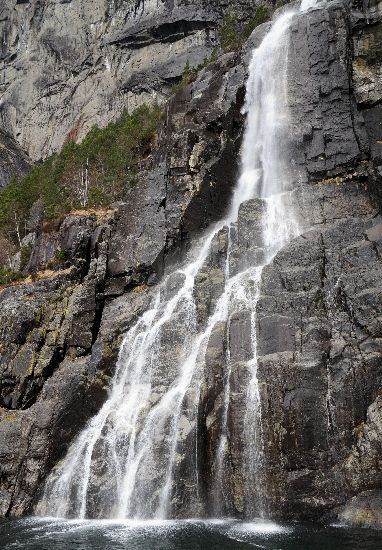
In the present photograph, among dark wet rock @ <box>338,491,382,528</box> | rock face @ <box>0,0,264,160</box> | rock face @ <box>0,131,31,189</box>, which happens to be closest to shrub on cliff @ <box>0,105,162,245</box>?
rock face @ <box>0,0,264,160</box>

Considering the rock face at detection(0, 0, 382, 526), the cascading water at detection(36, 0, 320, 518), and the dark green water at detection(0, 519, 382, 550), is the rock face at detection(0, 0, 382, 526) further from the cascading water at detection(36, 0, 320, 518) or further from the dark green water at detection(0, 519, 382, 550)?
the dark green water at detection(0, 519, 382, 550)

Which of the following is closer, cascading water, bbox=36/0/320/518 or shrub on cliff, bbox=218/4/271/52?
cascading water, bbox=36/0/320/518

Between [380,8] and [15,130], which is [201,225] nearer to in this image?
[380,8]

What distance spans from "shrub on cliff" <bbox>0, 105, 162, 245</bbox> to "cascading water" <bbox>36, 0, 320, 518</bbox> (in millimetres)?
19210

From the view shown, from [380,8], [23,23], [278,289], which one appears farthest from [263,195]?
[23,23]

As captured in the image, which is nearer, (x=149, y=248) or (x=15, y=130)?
(x=149, y=248)

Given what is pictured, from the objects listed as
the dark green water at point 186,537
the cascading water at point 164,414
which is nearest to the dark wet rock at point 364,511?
the dark green water at point 186,537

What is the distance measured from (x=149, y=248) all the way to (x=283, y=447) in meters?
18.8

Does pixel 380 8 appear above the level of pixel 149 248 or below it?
above

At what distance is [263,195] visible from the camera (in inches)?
1519

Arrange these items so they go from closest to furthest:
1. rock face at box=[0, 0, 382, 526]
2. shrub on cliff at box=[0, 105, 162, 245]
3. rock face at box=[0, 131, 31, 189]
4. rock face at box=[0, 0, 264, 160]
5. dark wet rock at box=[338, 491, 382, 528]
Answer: dark wet rock at box=[338, 491, 382, 528] < rock face at box=[0, 0, 382, 526] < shrub on cliff at box=[0, 105, 162, 245] < rock face at box=[0, 0, 264, 160] < rock face at box=[0, 131, 31, 189]

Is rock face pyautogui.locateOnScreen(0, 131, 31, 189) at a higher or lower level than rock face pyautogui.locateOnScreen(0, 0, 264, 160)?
lower

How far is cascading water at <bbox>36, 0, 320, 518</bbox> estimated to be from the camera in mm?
22531

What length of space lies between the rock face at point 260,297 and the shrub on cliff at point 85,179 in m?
4.95
